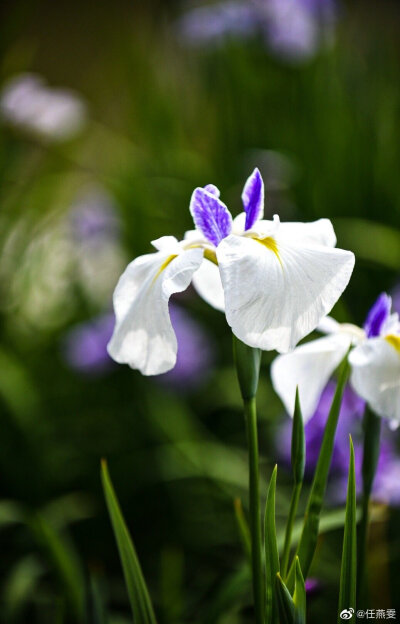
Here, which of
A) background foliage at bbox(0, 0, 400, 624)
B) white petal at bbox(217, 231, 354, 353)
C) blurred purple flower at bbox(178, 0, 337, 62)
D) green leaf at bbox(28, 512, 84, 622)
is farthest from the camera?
blurred purple flower at bbox(178, 0, 337, 62)

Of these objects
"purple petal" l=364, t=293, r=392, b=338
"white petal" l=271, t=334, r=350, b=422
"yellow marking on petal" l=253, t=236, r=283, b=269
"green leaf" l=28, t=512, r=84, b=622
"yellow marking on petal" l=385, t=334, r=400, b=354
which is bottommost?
"green leaf" l=28, t=512, r=84, b=622

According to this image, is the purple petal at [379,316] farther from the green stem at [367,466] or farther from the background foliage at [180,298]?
the background foliage at [180,298]

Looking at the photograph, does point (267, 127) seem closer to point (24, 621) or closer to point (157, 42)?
point (157, 42)

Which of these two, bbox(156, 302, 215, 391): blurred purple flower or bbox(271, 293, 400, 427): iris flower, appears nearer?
bbox(271, 293, 400, 427): iris flower

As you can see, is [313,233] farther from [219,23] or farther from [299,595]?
[219,23]

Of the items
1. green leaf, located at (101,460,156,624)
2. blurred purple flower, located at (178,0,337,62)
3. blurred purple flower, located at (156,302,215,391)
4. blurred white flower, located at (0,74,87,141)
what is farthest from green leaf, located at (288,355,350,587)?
blurred purple flower, located at (178,0,337,62)

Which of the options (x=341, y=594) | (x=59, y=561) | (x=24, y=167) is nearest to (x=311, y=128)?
(x=24, y=167)

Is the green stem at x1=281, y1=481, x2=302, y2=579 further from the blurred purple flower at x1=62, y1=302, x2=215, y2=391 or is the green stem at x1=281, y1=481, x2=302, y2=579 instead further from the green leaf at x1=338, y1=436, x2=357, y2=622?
the blurred purple flower at x1=62, y1=302, x2=215, y2=391
